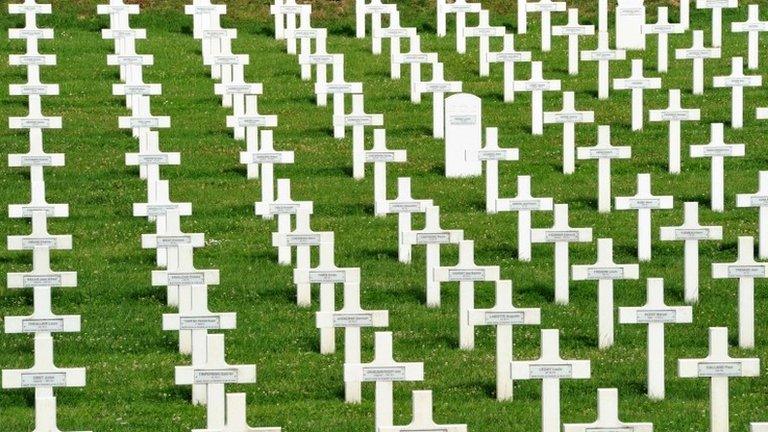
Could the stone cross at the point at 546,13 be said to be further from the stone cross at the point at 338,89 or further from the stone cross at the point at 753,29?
the stone cross at the point at 338,89

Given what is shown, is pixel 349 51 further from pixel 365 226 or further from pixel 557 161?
pixel 365 226

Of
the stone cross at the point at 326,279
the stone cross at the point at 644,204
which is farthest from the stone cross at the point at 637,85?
the stone cross at the point at 326,279

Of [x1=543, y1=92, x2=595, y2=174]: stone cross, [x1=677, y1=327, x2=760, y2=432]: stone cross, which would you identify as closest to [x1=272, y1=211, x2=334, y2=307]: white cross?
[x1=677, y1=327, x2=760, y2=432]: stone cross

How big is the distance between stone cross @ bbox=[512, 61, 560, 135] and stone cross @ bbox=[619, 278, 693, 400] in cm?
867

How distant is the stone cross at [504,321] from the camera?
48.5 ft

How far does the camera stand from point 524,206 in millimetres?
18438

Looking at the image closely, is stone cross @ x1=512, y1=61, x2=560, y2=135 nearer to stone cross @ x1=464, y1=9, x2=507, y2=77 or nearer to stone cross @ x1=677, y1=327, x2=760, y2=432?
stone cross @ x1=464, y1=9, x2=507, y2=77

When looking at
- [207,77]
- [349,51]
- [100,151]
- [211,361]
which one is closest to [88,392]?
[211,361]

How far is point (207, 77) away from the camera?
2633 centimetres

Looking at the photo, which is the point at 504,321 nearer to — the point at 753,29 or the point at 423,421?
the point at 423,421

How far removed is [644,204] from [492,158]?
2255 mm

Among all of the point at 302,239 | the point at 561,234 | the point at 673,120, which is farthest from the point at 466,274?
the point at 673,120

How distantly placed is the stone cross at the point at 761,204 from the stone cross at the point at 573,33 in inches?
303

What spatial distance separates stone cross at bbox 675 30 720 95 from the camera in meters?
25.0
